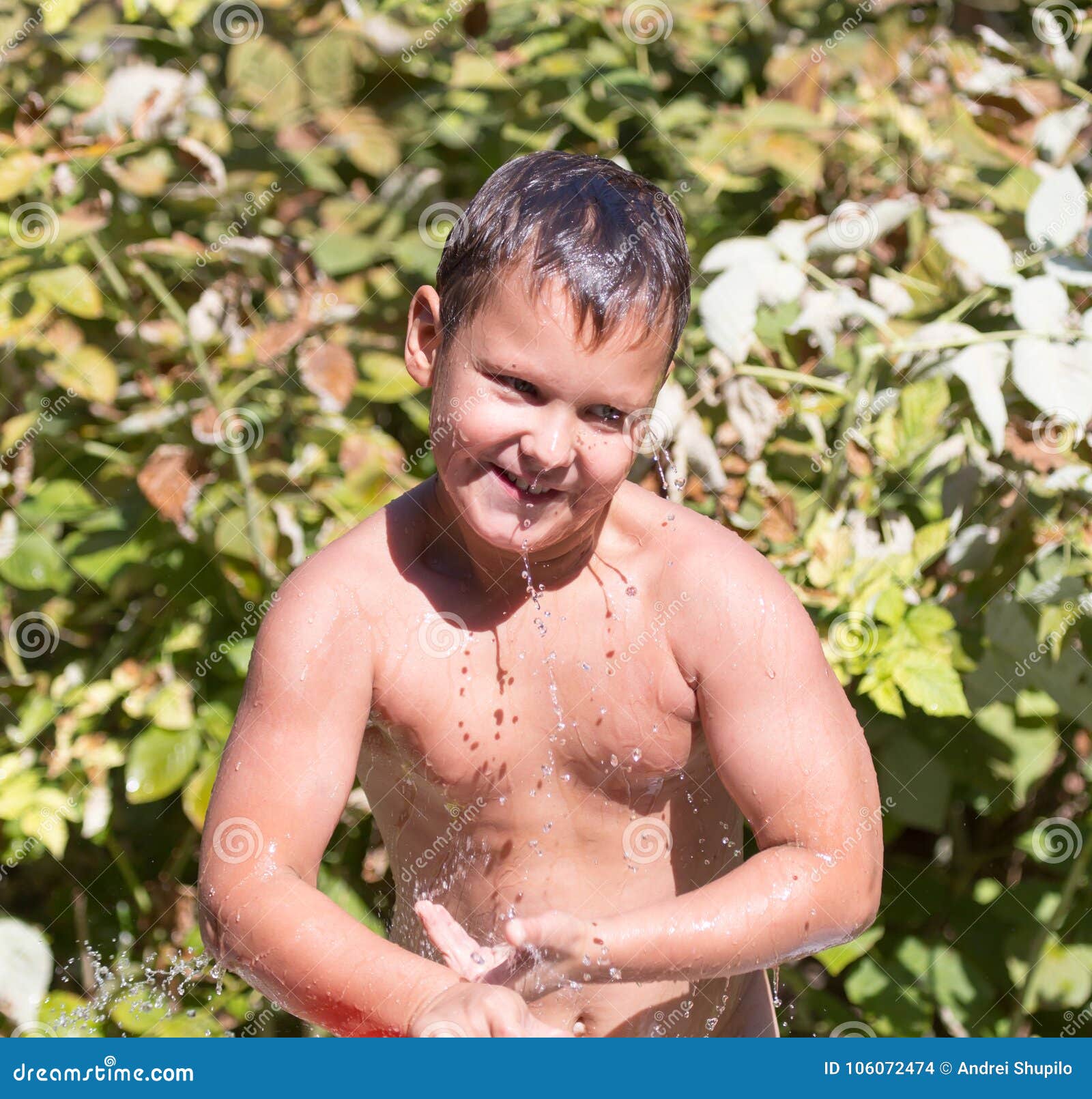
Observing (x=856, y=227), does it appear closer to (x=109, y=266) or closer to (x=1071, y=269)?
(x=1071, y=269)

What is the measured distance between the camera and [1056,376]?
6.22 ft

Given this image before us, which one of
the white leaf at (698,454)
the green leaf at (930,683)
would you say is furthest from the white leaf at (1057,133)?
the green leaf at (930,683)

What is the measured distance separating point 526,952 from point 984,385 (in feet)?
3.43

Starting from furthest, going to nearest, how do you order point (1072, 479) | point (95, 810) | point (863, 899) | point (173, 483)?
point (95, 810) → point (173, 483) → point (1072, 479) → point (863, 899)

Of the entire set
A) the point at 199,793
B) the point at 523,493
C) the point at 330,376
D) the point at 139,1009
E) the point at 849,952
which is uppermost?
the point at 523,493

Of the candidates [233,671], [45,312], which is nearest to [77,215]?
[45,312]

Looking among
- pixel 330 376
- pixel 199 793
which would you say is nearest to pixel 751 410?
pixel 330 376

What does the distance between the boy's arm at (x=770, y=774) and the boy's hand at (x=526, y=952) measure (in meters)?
0.06

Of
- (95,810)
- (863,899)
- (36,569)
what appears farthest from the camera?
(36,569)

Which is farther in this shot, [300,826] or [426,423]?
[426,423]

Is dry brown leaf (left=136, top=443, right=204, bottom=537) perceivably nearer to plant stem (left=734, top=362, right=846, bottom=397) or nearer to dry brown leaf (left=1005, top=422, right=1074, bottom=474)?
plant stem (left=734, top=362, right=846, bottom=397)

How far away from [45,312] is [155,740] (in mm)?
703

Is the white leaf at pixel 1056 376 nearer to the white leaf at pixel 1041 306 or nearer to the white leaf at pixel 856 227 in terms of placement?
the white leaf at pixel 1041 306

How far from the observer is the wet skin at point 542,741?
4.38ft
